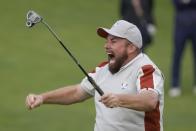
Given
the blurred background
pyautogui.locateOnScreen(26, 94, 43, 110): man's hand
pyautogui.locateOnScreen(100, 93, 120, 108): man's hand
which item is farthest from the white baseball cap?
the blurred background

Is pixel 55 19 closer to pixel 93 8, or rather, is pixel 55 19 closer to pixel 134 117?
pixel 93 8

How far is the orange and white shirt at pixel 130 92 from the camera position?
798 centimetres

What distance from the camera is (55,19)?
65.5 feet

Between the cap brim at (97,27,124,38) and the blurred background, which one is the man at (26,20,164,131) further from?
the blurred background

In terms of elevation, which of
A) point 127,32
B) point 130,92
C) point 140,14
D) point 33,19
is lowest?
point 140,14

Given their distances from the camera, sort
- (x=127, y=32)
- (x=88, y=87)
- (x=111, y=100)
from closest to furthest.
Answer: (x=111, y=100) < (x=127, y=32) < (x=88, y=87)

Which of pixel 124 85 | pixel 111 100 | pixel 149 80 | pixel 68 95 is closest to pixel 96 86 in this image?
pixel 124 85

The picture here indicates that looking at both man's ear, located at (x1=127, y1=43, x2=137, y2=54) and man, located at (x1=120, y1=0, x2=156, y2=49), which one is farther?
man, located at (x1=120, y1=0, x2=156, y2=49)

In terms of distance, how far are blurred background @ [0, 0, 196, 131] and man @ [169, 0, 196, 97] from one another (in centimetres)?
28

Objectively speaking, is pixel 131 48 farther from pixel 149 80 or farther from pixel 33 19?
pixel 33 19

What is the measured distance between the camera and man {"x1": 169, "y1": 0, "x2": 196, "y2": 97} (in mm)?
14352

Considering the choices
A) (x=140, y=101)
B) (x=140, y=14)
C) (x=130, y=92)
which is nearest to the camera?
(x=140, y=101)

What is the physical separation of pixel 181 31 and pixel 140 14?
0.86m

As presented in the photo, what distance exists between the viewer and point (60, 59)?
664 inches
